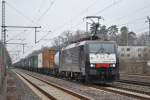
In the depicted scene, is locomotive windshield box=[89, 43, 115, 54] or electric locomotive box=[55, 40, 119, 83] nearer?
electric locomotive box=[55, 40, 119, 83]

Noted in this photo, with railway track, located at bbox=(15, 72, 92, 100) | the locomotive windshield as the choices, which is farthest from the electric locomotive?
railway track, located at bbox=(15, 72, 92, 100)

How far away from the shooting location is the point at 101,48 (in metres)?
26.9

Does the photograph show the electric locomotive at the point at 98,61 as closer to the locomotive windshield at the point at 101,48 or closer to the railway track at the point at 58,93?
the locomotive windshield at the point at 101,48

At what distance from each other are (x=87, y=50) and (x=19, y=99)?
31.0ft

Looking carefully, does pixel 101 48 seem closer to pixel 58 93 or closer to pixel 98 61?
pixel 98 61

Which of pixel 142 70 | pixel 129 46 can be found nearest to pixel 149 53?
pixel 142 70

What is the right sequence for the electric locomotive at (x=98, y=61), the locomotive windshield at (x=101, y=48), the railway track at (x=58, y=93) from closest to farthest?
the railway track at (x=58, y=93), the electric locomotive at (x=98, y=61), the locomotive windshield at (x=101, y=48)

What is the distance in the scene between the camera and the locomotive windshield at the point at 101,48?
87.9ft

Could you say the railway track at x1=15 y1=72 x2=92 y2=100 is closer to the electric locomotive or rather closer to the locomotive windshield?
the electric locomotive

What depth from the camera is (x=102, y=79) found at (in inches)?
1027

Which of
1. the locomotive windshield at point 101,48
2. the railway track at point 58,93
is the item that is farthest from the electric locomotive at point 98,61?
the railway track at point 58,93

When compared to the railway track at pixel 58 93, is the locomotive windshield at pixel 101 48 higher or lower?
→ higher

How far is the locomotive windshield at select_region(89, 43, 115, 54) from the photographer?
26797 mm

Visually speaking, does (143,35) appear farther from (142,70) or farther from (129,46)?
(142,70)
